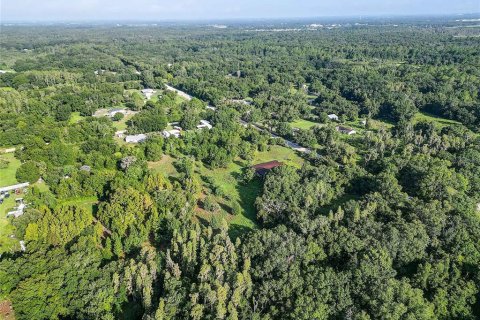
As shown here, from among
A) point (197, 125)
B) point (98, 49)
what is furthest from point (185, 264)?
point (98, 49)

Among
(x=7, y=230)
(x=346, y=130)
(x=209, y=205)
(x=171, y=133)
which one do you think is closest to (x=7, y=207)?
(x=7, y=230)

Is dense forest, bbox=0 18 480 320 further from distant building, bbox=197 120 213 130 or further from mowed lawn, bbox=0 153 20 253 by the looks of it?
distant building, bbox=197 120 213 130

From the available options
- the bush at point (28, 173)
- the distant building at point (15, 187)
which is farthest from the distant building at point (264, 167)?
the distant building at point (15, 187)

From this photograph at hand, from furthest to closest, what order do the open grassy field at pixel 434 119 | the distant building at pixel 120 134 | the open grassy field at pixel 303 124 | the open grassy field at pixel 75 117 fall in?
1. the open grassy field at pixel 434 119
2. the open grassy field at pixel 75 117
3. the open grassy field at pixel 303 124
4. the distant building at pixel 120 134

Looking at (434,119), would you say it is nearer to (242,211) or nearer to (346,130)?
(346,130)

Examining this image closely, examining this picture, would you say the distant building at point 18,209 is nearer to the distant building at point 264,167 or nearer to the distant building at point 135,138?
→ the distant building at point 135,138

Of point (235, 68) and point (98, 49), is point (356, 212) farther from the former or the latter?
point (98, 49)

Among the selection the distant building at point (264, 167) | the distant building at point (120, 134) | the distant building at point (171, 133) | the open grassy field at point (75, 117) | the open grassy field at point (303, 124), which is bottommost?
the open grassy field at point (303, 124)
